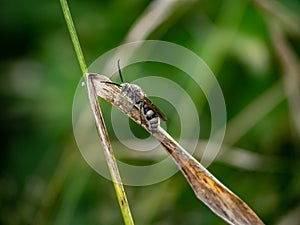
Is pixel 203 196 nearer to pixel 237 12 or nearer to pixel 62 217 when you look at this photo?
pixel 62 217

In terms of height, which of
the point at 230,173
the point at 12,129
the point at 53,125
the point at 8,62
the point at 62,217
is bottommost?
the point at 230,173

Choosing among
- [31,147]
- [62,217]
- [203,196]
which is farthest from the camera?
[31,147]

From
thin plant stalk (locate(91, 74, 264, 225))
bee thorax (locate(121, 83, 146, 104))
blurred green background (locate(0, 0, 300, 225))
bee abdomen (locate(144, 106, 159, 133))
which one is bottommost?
thin plant stalk (locate(91, 74, 264, 225))

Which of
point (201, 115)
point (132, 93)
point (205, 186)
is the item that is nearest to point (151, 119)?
point (132, 93)

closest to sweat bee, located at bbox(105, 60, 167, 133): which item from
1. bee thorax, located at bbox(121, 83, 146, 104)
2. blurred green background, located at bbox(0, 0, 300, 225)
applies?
bee thorax, located at bbox(121, 83, 146, 104)

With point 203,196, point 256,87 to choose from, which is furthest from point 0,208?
point 203,196

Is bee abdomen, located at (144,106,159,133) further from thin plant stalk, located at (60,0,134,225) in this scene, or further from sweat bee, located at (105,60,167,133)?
thin plant stalk, located at (60,0,134,225)

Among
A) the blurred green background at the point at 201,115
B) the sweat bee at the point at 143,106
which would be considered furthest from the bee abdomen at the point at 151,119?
the blurred green background at the point at 201,115

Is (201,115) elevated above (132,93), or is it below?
above

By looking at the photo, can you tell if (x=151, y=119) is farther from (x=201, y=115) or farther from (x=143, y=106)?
(x=201, y=115)
